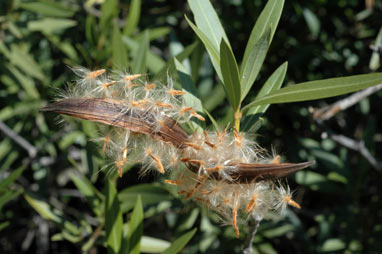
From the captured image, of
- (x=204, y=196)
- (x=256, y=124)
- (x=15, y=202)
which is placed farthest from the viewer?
(x=15, y=202)

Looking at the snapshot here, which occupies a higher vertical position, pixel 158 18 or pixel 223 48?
pixel 223 48

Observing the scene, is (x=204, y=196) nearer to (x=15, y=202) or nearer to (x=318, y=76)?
(x=318, y=76)

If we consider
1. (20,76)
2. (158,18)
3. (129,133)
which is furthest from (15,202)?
(129,133)

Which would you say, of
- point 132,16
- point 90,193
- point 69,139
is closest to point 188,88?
point 90,193

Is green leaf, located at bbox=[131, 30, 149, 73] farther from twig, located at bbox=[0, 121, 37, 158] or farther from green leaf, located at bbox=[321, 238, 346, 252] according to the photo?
green leaf, located at bbox=[321, 238, 346, 252]

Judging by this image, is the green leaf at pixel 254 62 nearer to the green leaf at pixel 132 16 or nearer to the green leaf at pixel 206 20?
the green leaf at pixel 206 20

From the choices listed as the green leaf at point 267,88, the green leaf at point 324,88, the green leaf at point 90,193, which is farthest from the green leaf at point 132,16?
the green leaf at point 324,88
